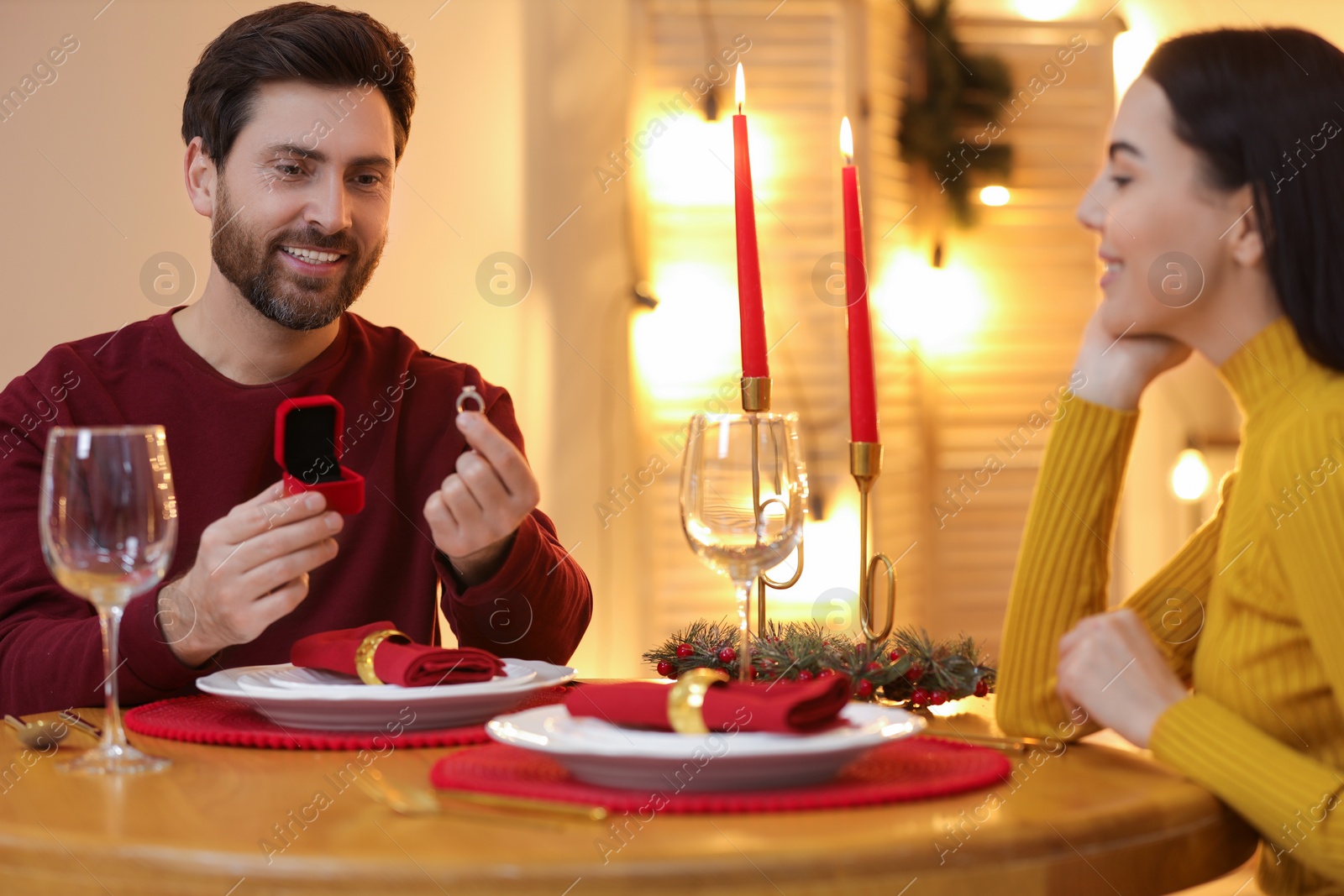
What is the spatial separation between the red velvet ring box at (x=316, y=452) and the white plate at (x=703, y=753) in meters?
0.32

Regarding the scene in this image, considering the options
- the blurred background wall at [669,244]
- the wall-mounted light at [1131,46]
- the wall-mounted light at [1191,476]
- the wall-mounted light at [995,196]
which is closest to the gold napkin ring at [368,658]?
the blurred background wall at [669,244]

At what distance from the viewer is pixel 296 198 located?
1604mm

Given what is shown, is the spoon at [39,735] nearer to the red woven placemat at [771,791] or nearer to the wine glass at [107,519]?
the wine glass at [107,519]

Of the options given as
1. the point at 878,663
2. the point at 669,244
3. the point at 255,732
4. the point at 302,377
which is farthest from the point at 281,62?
the point at 669,244

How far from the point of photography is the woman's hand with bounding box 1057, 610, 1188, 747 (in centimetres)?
88

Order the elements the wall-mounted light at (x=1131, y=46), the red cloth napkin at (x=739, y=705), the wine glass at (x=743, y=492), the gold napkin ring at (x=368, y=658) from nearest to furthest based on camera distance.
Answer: the red cloth napkin at (x=739, y=705) → the wine glass at (x=743, y=492) → the gold napkin ring at (x=368, y=658) → the wall-mounted light at (x=1131, y=46)

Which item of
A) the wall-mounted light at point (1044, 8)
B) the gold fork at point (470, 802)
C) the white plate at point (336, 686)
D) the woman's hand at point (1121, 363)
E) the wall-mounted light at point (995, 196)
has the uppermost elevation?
the wall-mounted light at point (1044, 8)

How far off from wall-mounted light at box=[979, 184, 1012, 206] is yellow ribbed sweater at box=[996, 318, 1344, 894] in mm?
2659

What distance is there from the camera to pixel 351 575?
155cm

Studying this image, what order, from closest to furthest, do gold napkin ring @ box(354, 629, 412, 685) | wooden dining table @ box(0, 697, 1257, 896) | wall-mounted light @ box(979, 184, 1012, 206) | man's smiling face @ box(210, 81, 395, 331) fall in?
wooden dining table @ box(0, 697, 1257, 896) < gold napkin ring @ box(354, 629, 412, 685) < man's smiling face @ box(210, 81, 395, 331) < wall-mounted light @ box(979, 184, 1012, 206)

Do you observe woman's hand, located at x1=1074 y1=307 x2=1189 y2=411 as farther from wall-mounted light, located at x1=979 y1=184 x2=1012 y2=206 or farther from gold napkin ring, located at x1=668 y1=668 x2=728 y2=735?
wall-mounted light, located at x1=979 y1=184 x2=1012 y2=206

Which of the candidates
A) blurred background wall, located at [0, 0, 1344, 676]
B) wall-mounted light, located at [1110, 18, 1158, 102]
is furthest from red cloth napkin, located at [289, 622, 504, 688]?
wall-mounted light, located at [1110, 18, 1158, 102]

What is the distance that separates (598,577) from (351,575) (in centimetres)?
161

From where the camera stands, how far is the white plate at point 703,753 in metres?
0.73
